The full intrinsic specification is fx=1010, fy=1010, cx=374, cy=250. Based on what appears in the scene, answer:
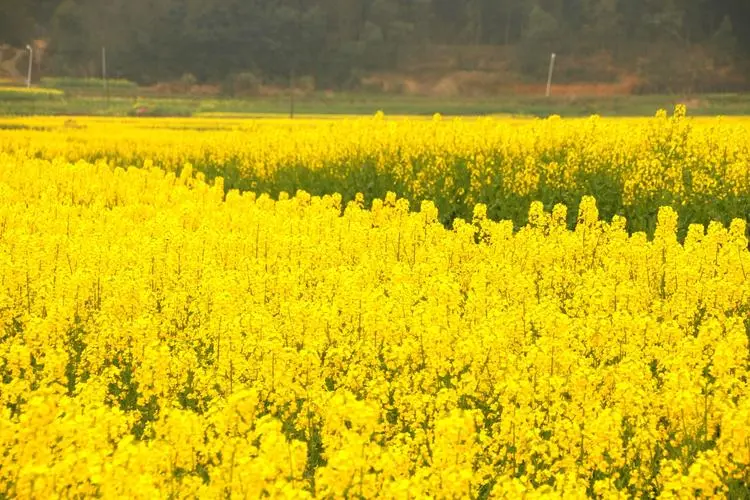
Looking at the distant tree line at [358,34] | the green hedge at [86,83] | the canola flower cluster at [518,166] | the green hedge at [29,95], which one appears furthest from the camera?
the distant tree line at [358,34]

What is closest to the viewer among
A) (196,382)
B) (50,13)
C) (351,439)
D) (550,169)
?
(351,439)

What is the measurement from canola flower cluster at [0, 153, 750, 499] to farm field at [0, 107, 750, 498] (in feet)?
0.08

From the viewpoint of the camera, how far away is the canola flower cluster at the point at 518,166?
53.0ft

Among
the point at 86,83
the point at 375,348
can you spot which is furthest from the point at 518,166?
the point at 86,83

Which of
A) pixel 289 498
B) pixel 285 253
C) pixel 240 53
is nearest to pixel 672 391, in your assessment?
pixel 289 498

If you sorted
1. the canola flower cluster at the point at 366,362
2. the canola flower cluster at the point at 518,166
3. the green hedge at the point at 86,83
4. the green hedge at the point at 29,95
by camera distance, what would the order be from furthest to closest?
the green hedge at the point at 86,83, the green hedge at the point at 29,95, the canola flower cluster at the point at 518,166, the canola flower cluster at the point at 366,362

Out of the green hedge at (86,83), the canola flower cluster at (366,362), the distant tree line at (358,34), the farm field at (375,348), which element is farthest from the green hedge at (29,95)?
the canola flower cluster at (366,362)

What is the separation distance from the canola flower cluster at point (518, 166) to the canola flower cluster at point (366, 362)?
393 cm

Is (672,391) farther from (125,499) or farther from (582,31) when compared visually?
(582,31)

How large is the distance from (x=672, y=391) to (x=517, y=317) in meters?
1.93

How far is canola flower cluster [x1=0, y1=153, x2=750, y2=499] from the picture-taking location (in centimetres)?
480

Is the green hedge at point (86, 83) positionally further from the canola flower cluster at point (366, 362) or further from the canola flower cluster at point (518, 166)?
the canola flower cluster at point (366, 362)

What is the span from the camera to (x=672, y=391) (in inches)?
236

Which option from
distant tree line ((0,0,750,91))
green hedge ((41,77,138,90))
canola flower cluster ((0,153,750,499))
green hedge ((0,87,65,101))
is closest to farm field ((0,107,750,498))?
canola flower cluster ((0,153,750,499))
